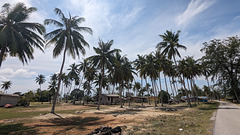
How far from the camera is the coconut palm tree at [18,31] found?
40.9 feet

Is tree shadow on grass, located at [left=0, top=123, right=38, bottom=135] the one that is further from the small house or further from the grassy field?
the small house

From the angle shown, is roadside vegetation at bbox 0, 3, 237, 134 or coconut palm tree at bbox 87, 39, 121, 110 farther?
coconut palm tree at bbox 87, 39, 121, 110

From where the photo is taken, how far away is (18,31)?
14.0 meters

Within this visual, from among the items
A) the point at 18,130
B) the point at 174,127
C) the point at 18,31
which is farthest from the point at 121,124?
the point at 18,31

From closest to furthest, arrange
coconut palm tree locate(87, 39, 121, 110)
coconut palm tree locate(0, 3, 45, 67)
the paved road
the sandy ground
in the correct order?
the paved road, the sandy ground, coconut palm tree locate(0, 3, 45, 67), coconut palm tree locate(87, 39, 121, 110)

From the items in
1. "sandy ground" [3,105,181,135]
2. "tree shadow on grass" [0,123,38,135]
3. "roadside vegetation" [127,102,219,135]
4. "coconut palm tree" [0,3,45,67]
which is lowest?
"sandy ground" [3,105,181,135]

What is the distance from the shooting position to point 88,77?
4503 cm

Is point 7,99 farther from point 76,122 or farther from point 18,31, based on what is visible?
point 76,122

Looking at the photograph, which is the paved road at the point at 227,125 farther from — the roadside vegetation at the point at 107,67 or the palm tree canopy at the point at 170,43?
the palm tree canopy at the point at 170,43

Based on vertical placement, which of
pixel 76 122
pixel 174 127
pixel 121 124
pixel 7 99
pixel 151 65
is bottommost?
pixel 76 122

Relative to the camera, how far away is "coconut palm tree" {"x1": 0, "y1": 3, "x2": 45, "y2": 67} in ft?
40.9

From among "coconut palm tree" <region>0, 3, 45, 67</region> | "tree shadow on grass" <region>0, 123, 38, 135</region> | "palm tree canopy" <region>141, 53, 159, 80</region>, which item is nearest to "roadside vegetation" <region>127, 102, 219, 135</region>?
"tree shadow on grass" <region>0, 123, 38, 135</region>

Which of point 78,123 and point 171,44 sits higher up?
point 171,44

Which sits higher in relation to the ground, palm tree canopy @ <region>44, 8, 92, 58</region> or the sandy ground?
palm tree canopy @ <region>44, 8, 92, 58</region>
